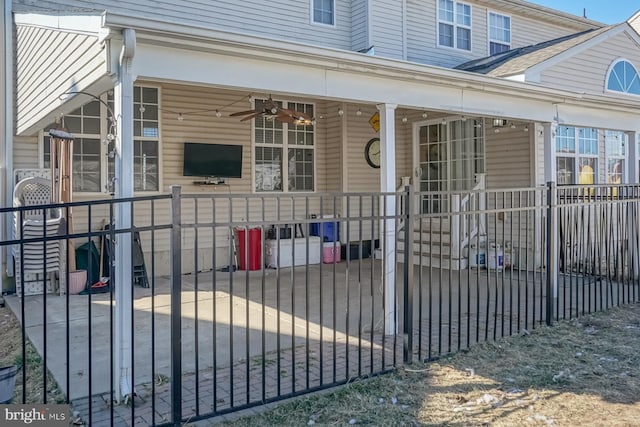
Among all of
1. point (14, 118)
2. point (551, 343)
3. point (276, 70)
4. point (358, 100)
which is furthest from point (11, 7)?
point (551, 343)

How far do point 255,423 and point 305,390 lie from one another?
56 centimetres

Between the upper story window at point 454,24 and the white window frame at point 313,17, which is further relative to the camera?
the upper story window at point 454,24

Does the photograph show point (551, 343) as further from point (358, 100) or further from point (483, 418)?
point (358, 100)

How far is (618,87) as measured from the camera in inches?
427

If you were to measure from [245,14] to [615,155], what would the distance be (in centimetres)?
825

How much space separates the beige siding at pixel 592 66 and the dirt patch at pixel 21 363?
29.5ft

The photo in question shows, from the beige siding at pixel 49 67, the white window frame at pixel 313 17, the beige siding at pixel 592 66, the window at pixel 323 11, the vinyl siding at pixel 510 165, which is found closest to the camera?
the beige siding at pixel 49 67

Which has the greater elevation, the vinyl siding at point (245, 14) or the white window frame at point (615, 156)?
the vinyl siding at point (245, 14)

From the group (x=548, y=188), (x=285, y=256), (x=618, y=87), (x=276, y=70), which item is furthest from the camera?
(x=618, y=87)

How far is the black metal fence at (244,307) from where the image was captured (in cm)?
331

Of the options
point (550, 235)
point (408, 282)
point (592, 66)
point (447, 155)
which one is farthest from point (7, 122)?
point (592, 66)

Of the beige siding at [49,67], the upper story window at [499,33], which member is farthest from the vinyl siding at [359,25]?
the beige siding at [49,67]

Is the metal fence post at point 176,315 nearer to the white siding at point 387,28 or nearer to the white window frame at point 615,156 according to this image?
the white siding at point 387,28

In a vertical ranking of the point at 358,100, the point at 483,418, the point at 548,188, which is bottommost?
the point at 483,418
